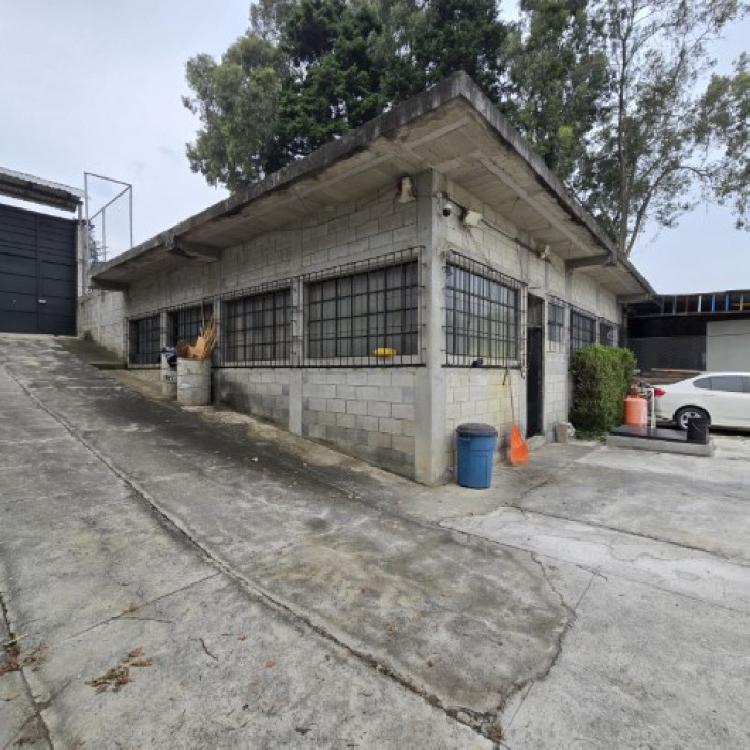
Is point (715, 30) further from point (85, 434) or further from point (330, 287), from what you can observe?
point (85, 434)

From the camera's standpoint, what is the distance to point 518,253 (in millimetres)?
7152

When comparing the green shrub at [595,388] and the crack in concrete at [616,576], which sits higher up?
the green shrub at [595,388]

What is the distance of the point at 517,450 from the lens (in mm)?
6699

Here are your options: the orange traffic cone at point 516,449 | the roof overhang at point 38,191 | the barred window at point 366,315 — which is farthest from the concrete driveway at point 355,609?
the roof overhang at point 38,191

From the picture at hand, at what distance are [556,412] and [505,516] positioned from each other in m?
5.36

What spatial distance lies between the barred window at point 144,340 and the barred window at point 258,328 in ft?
10.6

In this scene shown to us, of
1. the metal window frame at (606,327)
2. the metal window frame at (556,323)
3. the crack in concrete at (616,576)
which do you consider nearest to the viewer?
the crack in concrete at (616,576)

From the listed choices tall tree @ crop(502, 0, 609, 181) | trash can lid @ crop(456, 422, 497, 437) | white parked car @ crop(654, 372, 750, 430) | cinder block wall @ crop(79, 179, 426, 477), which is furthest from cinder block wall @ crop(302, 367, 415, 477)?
tall tree @ crop(502, 0, 609, 181)

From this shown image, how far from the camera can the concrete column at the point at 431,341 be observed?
5.08 m

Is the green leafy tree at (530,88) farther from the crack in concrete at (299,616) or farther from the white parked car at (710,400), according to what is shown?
the crack in concrete at (299,616)

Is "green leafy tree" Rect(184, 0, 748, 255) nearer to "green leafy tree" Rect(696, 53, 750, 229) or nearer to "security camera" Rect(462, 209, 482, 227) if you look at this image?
"green leafy tree" Rect(696, 53, 750, 229)

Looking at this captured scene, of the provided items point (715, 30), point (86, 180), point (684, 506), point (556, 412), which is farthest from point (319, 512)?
point (715, 30)

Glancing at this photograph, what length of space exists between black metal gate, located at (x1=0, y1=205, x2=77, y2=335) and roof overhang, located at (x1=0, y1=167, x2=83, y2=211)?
1.51 feet

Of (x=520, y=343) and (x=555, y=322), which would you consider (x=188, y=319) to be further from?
(x=555, y=322)
